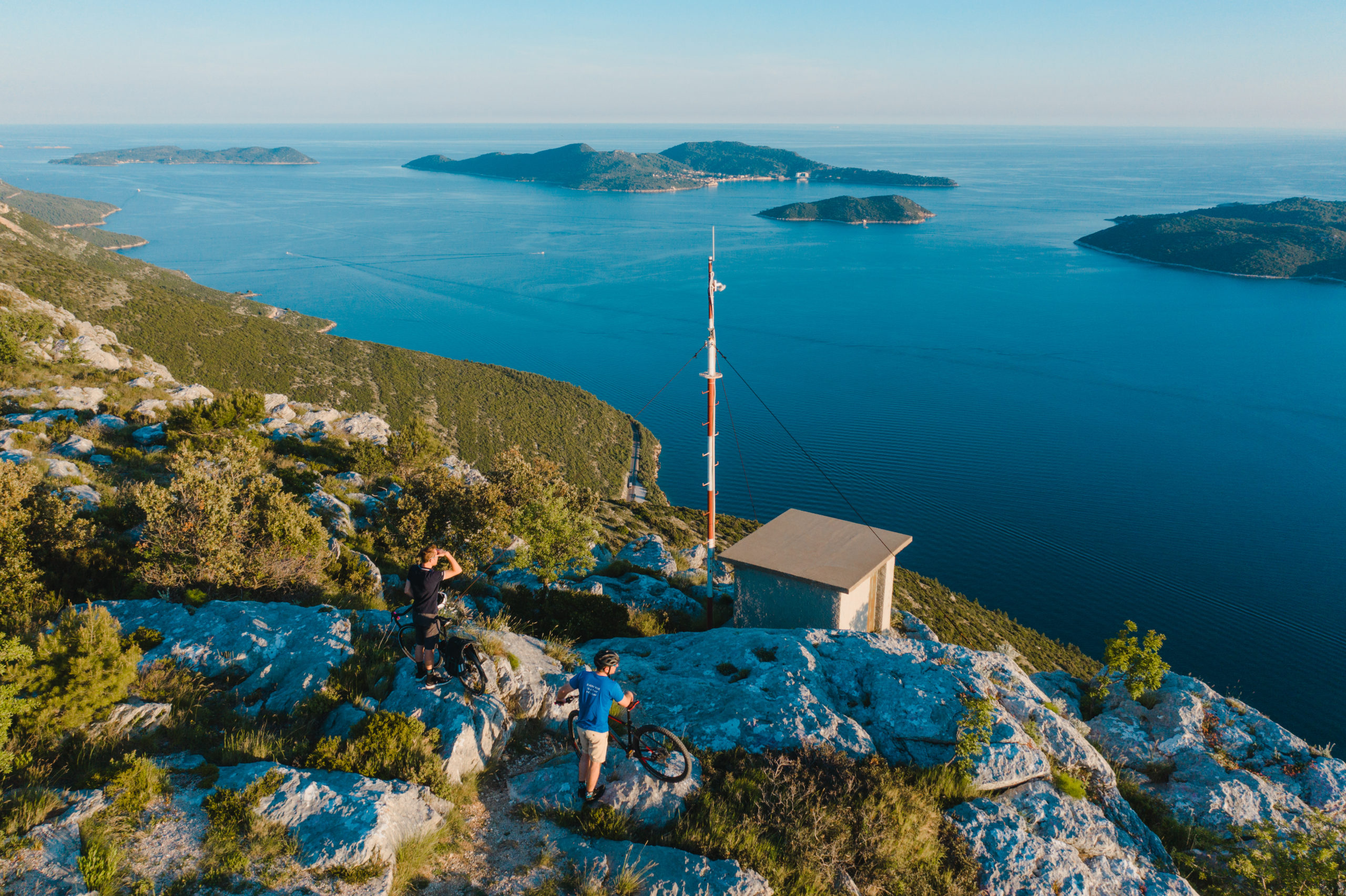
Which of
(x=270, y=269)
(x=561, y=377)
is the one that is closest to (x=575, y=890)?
(x=561, y=377)

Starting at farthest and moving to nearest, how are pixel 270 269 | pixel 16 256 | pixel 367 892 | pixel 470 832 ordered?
pixel 270 269, pixel 16 256, pixel 470 832, pixel 367 892

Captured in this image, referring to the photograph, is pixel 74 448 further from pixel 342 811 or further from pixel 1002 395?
pixel 1002 395

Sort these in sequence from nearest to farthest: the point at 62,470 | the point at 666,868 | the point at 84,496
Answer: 1. the point at 666,868
2. the point at 84,496
3. the point at 62,470

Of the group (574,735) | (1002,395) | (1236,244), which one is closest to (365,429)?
(574,735)

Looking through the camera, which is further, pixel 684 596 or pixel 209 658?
pixel 684 596

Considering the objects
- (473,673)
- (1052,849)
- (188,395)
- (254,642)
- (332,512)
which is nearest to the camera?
(1052,849)

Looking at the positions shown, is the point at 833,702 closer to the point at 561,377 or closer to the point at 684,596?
the point at 684,596

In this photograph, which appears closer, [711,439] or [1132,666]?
[1132,666]

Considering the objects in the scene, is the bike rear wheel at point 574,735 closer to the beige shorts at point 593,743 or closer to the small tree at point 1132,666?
the beige shorts at point 593,743
